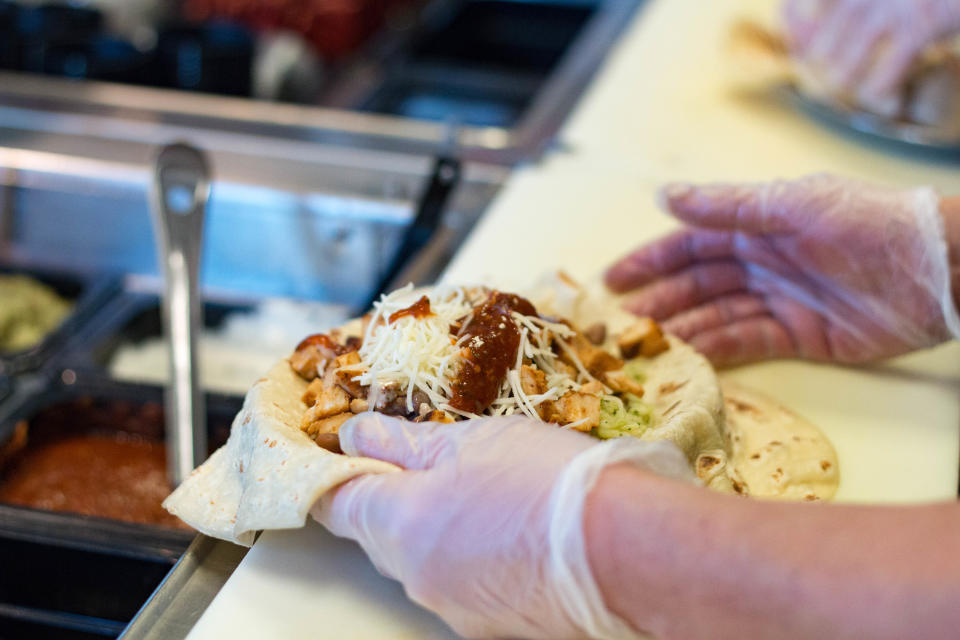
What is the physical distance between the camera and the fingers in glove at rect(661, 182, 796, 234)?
1.46 meters

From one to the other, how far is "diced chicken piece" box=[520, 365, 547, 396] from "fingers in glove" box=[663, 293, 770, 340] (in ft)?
1.58

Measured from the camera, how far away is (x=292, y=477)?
3.32 ft

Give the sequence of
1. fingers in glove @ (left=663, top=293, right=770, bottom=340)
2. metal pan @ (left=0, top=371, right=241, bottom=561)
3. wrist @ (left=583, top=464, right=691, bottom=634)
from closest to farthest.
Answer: wrist @ (left=583, top=464, right=691, bottom=634) → fingers in glove @ (left=663, top=293, right=770, bottom=340) → metal pan @ (left=0, top=371, right=241, bottom=561)

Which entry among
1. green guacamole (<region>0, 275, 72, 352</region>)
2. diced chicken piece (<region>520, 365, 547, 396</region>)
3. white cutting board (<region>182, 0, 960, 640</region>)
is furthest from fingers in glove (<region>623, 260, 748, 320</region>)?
green guacamole (<region>0, 275, 72, 352</region>)

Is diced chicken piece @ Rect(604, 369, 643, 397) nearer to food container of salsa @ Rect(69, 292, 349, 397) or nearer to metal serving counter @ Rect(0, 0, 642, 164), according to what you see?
food container of salsa @ Rect(69, 292, 349, 397)

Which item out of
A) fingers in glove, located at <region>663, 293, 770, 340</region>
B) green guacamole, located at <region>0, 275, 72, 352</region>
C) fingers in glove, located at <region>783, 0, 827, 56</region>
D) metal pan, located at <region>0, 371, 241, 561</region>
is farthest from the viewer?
fingers in glove, located at <region>783, 0, 827, 56</region>

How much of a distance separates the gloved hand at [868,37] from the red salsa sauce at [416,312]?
165 centimetres

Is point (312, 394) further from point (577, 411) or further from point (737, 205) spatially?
point (737, 205)

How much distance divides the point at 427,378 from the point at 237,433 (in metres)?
0.27

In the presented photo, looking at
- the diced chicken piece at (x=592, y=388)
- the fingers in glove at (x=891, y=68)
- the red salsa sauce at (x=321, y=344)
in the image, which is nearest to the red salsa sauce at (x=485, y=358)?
the diced chicken piece at (x=592, y=388)

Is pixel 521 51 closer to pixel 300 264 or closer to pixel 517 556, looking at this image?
pixel 300 264

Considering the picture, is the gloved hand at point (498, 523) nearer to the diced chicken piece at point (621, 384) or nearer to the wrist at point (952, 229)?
the diced chicken piece at point (621, 384)

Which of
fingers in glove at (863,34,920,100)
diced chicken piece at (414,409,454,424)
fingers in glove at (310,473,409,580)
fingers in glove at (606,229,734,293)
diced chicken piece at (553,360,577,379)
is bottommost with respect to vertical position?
fingers in glove at (310,473,409,580)

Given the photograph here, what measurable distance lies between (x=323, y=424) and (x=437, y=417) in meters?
0.15
